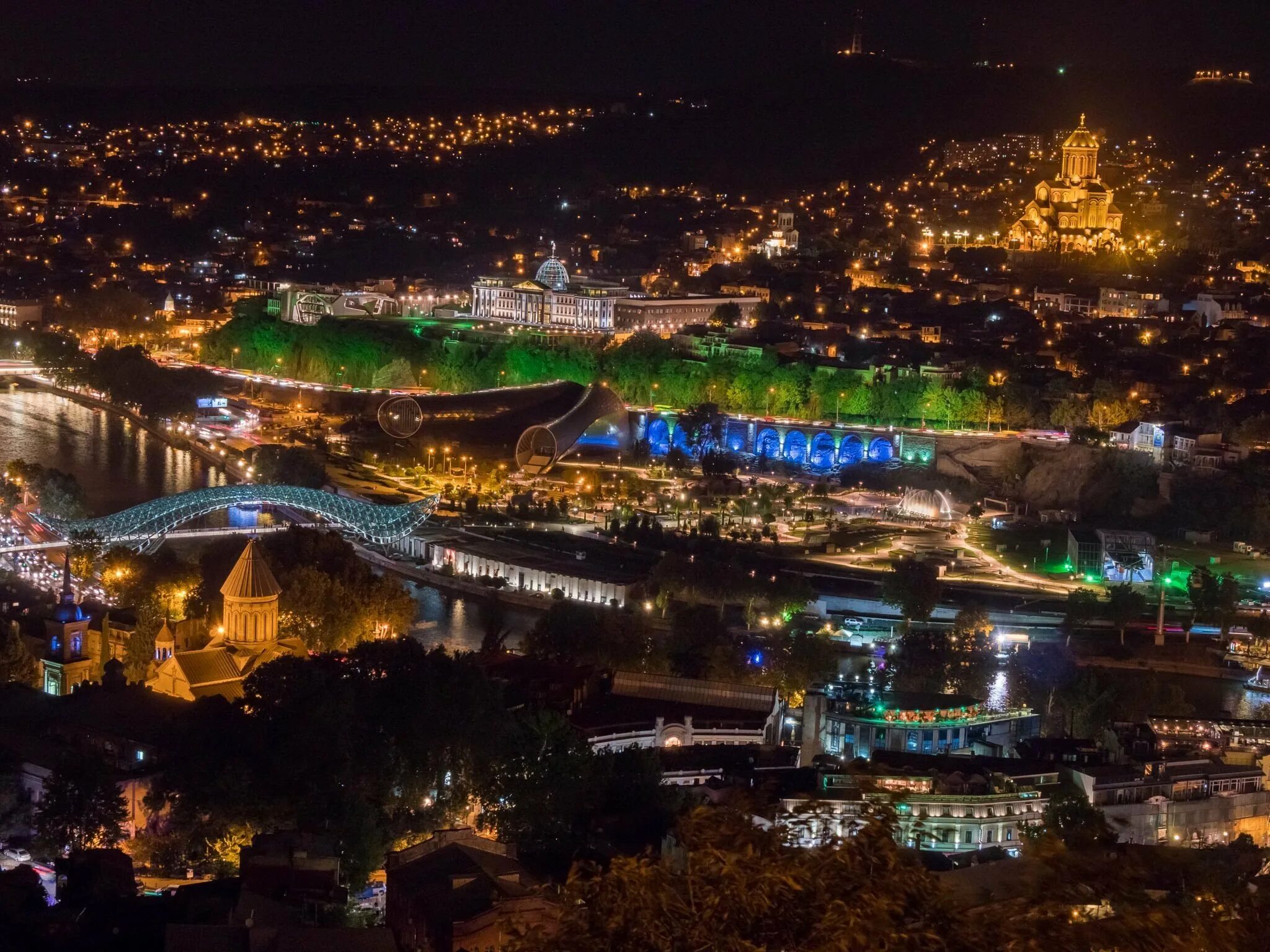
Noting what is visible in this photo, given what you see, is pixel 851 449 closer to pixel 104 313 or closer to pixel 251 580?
pixel 251 580

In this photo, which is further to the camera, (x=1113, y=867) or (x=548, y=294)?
(x=548, y=294)

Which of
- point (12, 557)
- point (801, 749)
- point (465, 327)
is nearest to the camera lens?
point (801, 749)

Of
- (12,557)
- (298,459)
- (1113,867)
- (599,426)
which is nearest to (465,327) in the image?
(599,426)

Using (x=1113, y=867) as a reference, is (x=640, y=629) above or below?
below

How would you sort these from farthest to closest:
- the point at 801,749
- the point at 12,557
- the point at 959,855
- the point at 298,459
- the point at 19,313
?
the point at 19,313 → the point at 298,459 → the point at 12,557 → the point at 801,749 → the point at 959,855

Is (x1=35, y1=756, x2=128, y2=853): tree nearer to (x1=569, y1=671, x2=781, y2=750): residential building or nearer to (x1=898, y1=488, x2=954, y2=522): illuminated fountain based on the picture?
(x1=569, y1=671, x2=781, y2=750): residential building

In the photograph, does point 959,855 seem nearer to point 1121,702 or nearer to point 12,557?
point 1121,702
